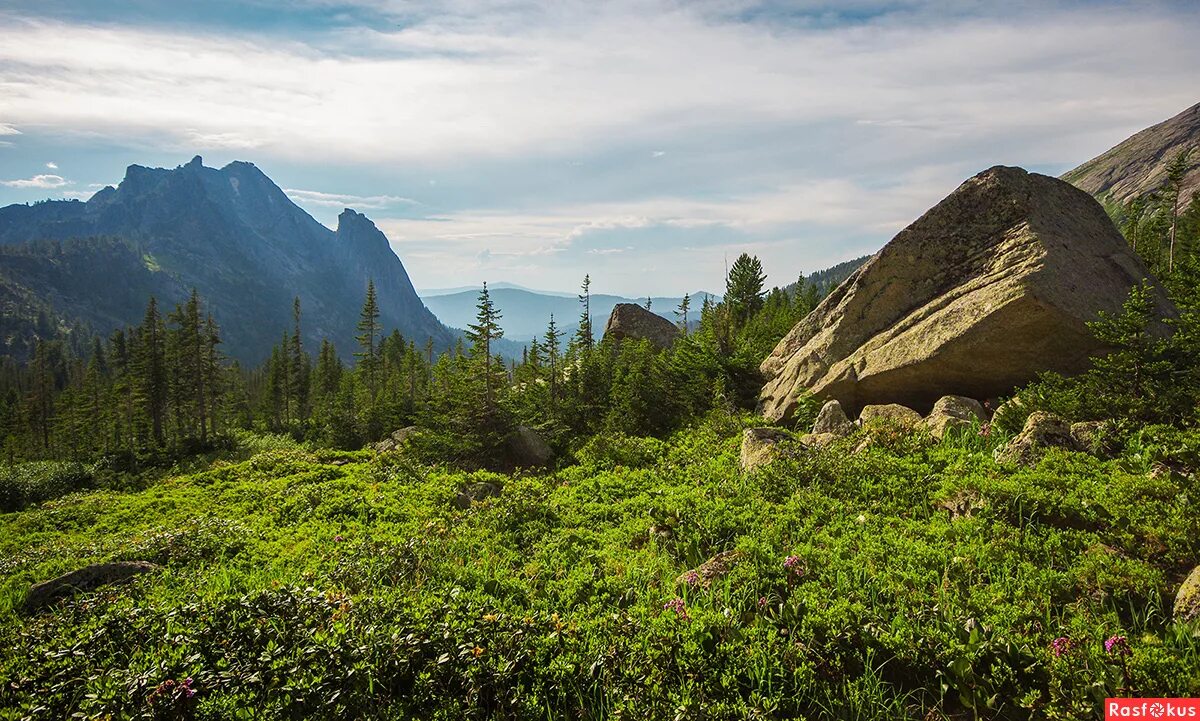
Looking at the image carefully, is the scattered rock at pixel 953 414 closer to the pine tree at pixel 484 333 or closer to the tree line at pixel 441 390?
the tree line at pixel 441 390

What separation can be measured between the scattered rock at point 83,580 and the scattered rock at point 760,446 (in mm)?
12098

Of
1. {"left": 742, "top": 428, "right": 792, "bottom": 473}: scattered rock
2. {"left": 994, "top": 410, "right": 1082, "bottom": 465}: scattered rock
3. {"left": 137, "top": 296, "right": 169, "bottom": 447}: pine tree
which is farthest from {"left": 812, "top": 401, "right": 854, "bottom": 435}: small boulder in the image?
{"left": 137, "top": 296, "right": 169, "bottom": 447}: pine tree

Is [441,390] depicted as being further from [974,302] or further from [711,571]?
[711,571]

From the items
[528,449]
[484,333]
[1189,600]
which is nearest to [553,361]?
[484,333]

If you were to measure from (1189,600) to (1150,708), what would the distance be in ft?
5.57

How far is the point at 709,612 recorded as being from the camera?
5.71m

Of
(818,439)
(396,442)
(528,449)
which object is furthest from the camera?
(396,442)

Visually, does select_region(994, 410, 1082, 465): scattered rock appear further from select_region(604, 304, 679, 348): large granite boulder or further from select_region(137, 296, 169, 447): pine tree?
select_region(137, 296, 169, 447): pine tree

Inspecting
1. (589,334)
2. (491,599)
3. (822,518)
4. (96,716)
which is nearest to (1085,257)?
(822,518)

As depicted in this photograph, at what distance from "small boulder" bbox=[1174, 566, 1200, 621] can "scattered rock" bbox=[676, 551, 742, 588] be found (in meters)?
4.33

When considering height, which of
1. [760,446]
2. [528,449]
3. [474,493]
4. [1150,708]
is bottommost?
[528,449]

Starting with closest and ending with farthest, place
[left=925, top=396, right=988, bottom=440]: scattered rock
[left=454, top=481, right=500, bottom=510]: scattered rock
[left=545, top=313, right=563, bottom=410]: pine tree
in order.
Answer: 1. [left=925, top=396, right=988, bottom=440]: scattered rock
2. [left=454, top=481, right=500, bottom=510]: scattered rock
3. [left=545, top=313, right=563, bottom=410]: pine tree

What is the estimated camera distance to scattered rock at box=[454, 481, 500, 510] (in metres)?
14.2

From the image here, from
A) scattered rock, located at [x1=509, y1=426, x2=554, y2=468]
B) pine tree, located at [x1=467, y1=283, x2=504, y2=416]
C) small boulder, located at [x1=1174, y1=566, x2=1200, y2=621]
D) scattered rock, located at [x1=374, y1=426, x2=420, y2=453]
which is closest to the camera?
small boulder, located at [x1=1174, y1=566, x2=1200, y2=621]
